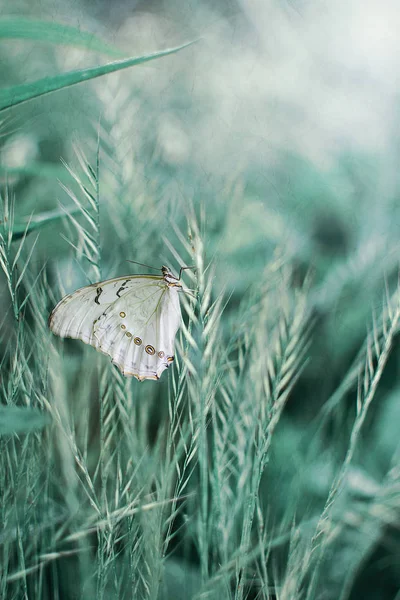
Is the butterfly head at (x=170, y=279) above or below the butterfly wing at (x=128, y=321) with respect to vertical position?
above

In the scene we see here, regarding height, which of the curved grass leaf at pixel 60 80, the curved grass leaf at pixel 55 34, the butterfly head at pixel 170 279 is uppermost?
the curved grass leaf at pixel 55 34

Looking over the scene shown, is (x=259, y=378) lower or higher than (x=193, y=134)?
lower

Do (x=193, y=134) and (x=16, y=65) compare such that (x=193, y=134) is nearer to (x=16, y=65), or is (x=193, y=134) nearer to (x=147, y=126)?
(x=147, y=126)

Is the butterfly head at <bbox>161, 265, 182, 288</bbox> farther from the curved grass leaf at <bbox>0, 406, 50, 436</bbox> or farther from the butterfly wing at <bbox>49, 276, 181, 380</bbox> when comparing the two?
the curved grass leaf at <bbox>0, 406, 50, 436</bbox>

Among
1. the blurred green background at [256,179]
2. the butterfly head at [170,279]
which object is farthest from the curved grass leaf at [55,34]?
the butterfly head at [170,279]

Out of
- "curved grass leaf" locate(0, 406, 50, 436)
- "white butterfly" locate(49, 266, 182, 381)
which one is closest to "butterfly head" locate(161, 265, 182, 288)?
"white butterfly" locate(49, 266, 182, 381)

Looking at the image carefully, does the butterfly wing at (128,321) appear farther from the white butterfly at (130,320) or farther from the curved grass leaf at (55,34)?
the curved grass leaf at (55,34)

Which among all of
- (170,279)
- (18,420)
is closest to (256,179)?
(170,279)

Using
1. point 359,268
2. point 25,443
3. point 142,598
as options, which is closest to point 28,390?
point 25,443
